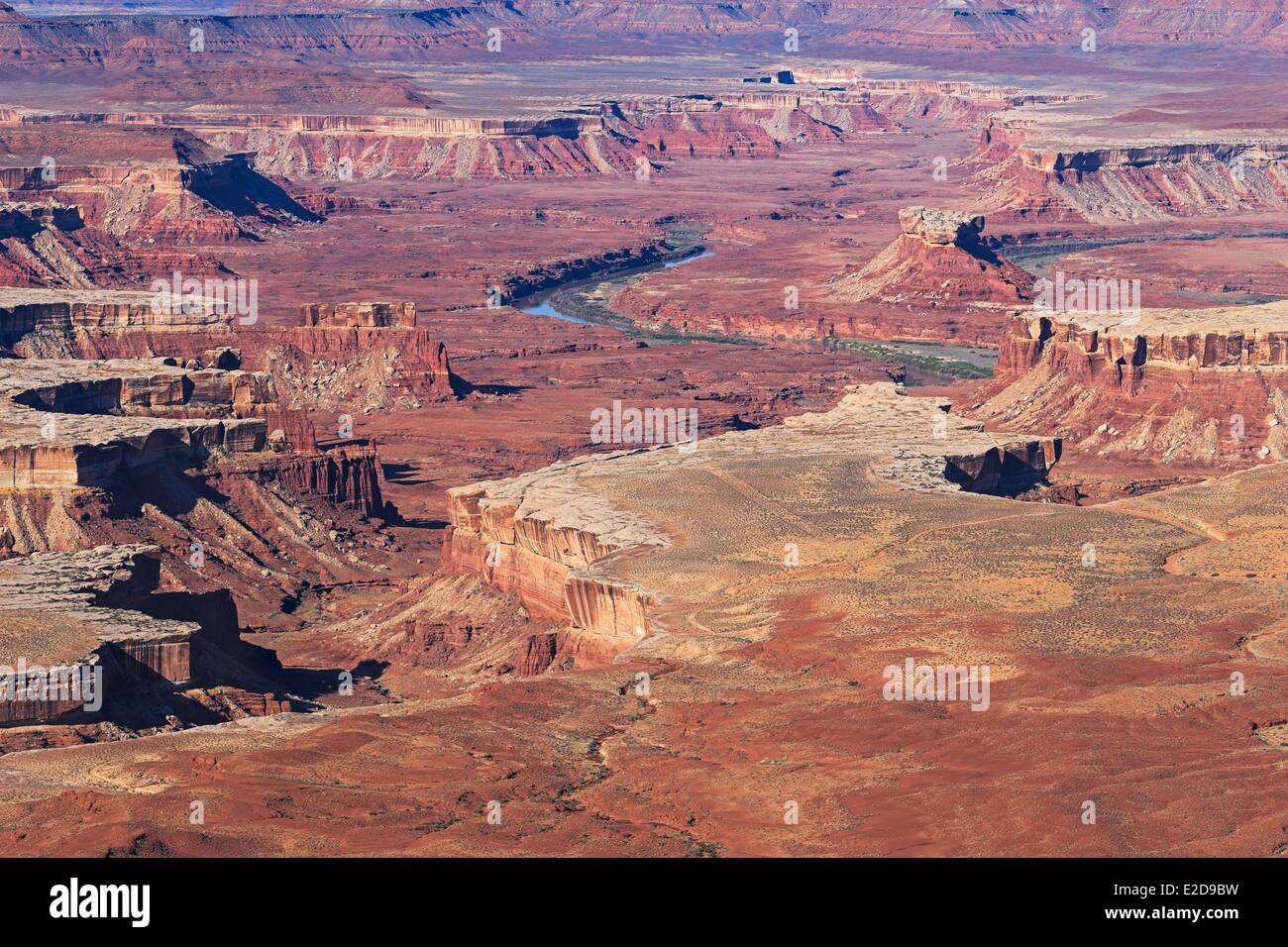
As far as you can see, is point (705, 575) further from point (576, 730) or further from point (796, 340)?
point (796, 340)

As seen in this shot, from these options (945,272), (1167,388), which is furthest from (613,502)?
(945,272)

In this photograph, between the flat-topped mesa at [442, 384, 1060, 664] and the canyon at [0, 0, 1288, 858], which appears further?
the flat-topped mesa at [442, 384, 1060, 664]

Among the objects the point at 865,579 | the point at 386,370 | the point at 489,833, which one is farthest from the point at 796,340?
the point at 489,833

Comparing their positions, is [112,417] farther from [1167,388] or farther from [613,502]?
[1167,388]

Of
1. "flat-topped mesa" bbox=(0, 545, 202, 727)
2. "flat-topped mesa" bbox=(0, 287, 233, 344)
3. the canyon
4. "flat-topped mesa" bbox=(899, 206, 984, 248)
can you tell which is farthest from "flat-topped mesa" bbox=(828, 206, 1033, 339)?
"flat-topped mesa" bbox=(0, 545, 202, 727)

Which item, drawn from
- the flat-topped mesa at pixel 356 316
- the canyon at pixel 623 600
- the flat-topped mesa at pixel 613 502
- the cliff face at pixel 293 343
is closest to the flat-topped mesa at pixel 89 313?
the cliff face at pixel 293 343

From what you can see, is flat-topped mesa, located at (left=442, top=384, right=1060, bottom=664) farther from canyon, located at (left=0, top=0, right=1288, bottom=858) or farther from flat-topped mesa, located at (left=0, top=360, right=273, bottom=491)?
flat-topped mesa, located at (left=0, top=360, right=273, bottom=491)
